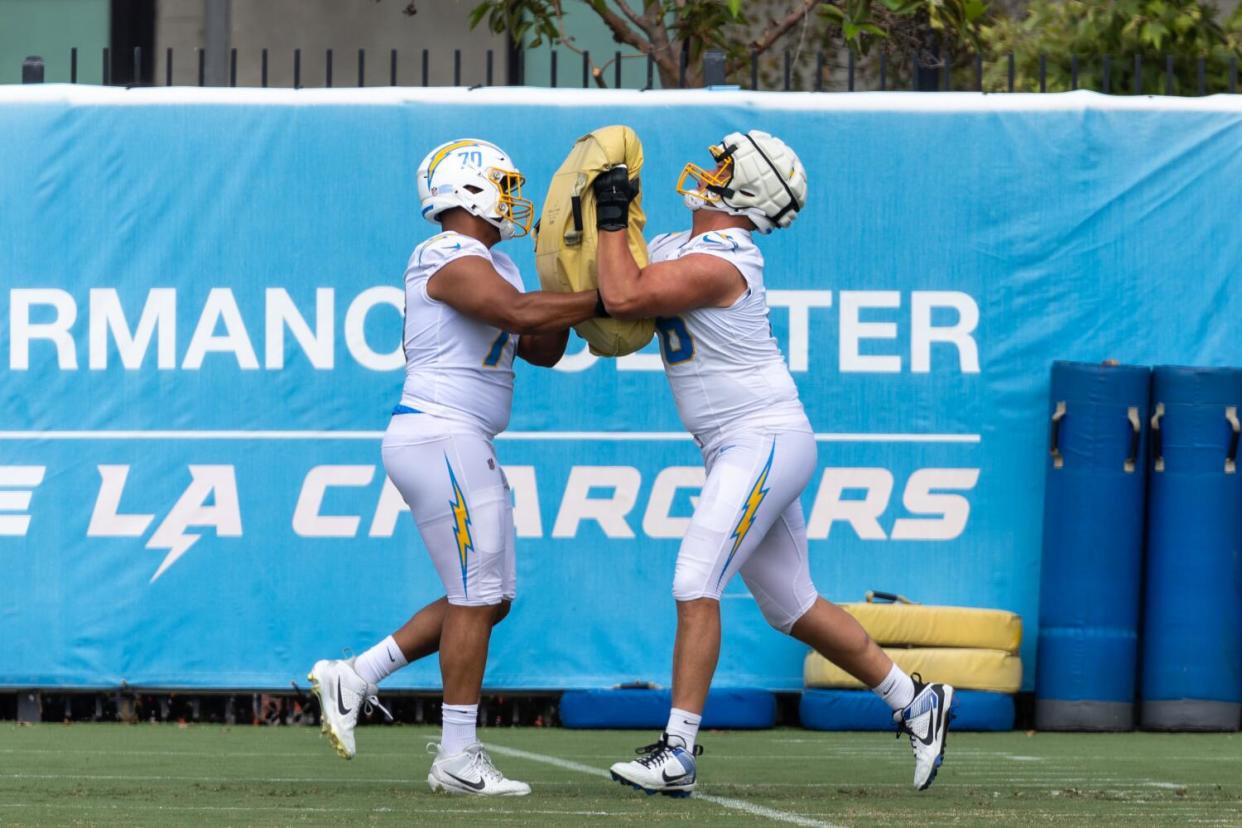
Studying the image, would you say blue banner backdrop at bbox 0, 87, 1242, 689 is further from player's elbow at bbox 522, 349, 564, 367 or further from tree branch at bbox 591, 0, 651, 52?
player's elbow at bbox 522, 349, 564, 367

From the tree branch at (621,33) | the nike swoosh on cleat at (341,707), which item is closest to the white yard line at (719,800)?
the nike swoosh on cleat at (341,707)

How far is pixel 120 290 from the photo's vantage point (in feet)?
33.9

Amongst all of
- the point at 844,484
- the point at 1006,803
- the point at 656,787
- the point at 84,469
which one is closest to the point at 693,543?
the point at 656,787

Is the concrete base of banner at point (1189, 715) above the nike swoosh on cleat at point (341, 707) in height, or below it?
below

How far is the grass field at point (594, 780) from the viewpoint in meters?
6.18

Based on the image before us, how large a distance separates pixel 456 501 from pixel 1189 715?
14.7 feet

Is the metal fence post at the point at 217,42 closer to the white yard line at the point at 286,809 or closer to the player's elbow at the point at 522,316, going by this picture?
the player's elbow at the point at 522,316

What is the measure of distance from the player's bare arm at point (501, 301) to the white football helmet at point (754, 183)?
579 millimetres

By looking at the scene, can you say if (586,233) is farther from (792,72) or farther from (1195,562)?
(792,72)

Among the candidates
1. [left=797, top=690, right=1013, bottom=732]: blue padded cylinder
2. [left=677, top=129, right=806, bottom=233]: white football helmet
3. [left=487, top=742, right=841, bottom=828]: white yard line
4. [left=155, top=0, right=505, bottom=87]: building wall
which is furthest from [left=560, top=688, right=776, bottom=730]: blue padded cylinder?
[left=155, top=0, right=505, bottom=87]: building wall

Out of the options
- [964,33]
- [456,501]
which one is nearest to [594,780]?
[456,501]

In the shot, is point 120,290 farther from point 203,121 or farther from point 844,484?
point 844,484

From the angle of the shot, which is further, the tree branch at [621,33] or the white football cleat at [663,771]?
the tree branch at [621,33]

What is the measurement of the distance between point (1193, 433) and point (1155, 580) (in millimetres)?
701
